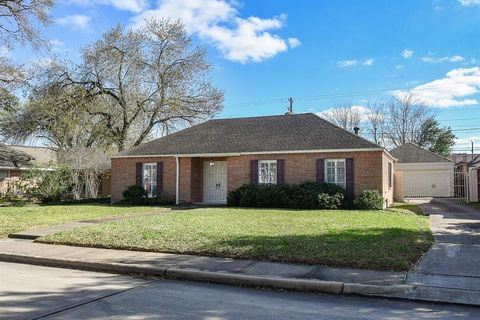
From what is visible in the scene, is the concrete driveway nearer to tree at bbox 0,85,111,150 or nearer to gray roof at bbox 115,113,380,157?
gray roof at bbox 115,113,380,157

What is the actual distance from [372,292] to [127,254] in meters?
5.14

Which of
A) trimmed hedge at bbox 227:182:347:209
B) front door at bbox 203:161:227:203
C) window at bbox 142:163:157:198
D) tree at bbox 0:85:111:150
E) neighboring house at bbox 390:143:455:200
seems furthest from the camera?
neighboring house at bbox 390:143:455:200

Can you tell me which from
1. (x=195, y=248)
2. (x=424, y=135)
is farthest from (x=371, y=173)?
(x=424, y=135)

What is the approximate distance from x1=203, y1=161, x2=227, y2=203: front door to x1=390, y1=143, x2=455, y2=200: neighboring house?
642 inches

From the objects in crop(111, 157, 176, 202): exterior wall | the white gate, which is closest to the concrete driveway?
crop(111, 157, 176, 202): exterior wall

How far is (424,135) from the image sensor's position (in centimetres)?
5412

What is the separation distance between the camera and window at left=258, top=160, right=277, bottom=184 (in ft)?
73.7

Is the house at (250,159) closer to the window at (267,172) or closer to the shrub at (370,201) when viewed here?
the window at (267,172)

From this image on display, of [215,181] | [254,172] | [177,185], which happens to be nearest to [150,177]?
[177,185]

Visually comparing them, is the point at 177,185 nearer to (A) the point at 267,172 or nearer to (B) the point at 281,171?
(A) the point at 267,172

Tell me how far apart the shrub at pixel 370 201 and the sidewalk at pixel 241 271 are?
41.0 feet

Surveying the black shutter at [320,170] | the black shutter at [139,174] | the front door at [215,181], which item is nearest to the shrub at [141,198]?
the black shutter at [139,174]

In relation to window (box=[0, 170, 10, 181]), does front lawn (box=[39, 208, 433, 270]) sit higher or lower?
lower

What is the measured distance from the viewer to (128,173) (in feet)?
84.4
